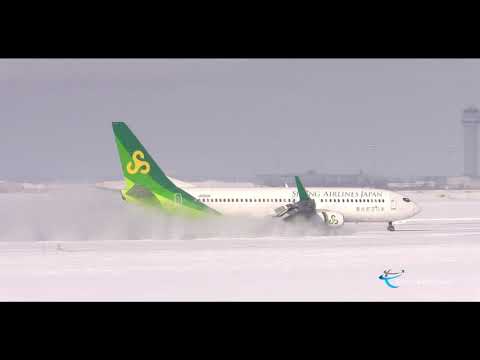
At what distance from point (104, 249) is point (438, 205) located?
214 ft

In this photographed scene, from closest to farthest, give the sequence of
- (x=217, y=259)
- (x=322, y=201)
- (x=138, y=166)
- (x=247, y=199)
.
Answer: (x=217, y=259), (x=138, y=166), (x=247, y=199), (x=322, y=201)

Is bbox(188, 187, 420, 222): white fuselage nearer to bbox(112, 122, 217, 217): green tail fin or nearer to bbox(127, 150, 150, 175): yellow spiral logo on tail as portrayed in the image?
bbox(112, 122, 217, 217): green tail fin

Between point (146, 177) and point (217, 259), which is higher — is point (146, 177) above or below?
above

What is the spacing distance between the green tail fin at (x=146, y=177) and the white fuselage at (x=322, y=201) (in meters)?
0.95

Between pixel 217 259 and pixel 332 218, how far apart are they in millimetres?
19007

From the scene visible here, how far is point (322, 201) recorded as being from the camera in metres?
53.6

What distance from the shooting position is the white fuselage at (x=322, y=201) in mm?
50688

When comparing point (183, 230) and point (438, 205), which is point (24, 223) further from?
point (438, 205)

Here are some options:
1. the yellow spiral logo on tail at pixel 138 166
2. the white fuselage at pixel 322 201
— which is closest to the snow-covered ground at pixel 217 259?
the white fuselage at pixel 322 201

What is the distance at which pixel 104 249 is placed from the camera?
3931 centimetres

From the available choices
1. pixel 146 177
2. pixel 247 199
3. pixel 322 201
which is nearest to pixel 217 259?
pixel 146 177

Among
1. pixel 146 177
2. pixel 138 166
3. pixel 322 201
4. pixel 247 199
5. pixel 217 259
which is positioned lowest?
pixel 217 259

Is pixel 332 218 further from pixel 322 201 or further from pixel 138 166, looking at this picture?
pixel 138 166

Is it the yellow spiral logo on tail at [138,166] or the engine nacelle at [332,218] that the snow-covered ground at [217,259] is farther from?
the yellow spiral logo on tail at [138,166]
